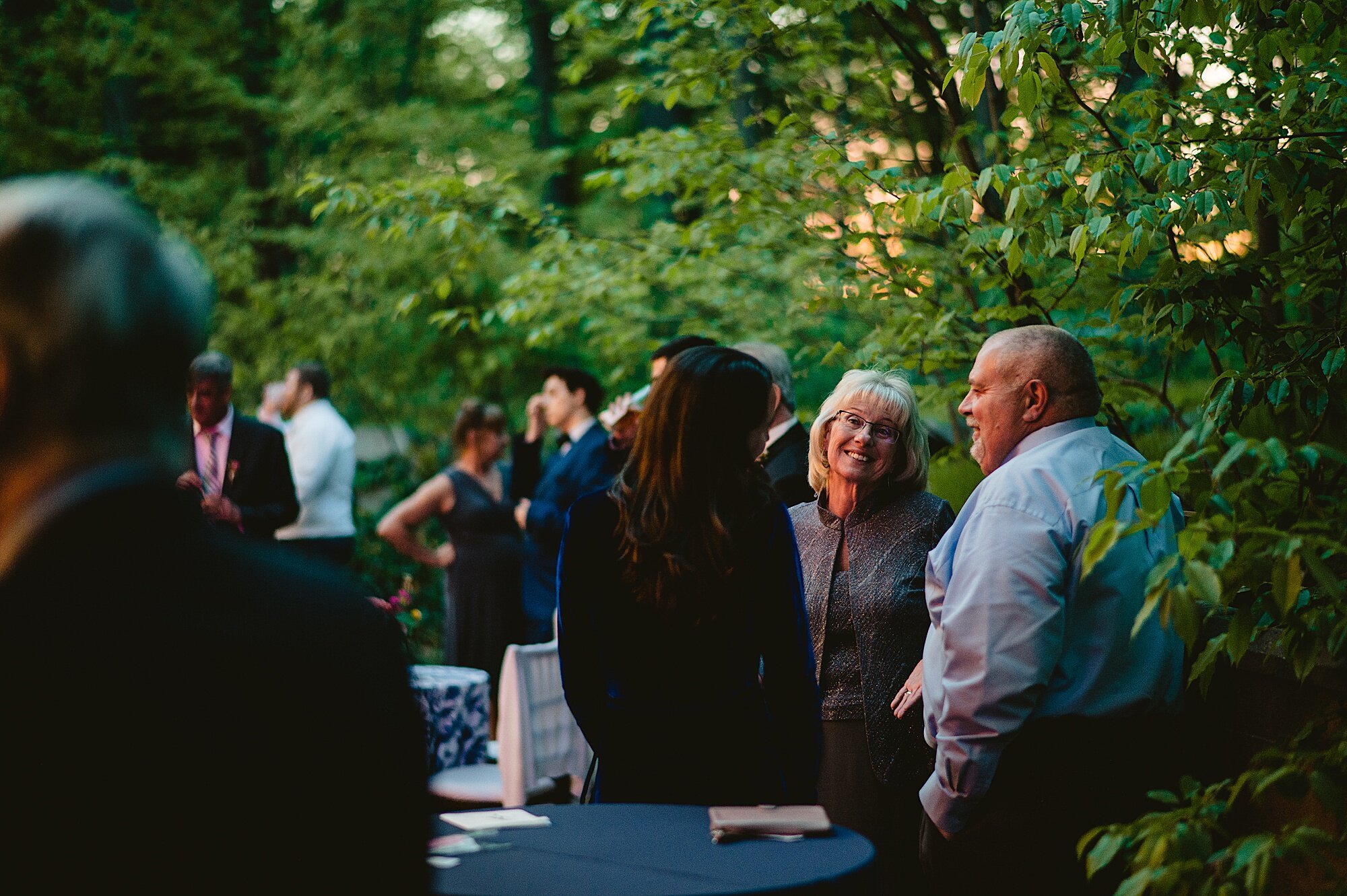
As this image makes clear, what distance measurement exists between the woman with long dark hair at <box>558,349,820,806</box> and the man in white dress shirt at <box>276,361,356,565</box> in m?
4.87

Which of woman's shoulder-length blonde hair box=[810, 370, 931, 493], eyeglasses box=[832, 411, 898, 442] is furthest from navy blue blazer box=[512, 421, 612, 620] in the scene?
eyeglasses box=[832, 411, 898, 442]

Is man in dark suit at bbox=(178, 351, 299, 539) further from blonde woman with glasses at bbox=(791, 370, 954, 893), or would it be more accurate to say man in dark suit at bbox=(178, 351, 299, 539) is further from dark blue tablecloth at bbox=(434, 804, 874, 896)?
dark blue tablecloth at bbox=(434, 804, 874, 896)

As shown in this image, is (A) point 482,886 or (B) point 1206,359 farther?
(B) point 1206,359

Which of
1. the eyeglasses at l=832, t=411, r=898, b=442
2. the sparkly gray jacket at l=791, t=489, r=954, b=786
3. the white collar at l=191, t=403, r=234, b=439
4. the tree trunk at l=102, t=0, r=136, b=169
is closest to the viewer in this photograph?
the sparkly gray jacket at l=791, t=489, r=954, b=786

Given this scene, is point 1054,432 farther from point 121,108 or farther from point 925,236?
point 121,108

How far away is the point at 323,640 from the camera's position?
3.78ft

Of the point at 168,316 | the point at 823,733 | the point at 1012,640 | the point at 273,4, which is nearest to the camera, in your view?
the point at 168,316

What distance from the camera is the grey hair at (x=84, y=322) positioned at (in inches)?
43.7

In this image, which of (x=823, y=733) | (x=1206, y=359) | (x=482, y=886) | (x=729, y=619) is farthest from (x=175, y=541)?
(x=1206, y=359)

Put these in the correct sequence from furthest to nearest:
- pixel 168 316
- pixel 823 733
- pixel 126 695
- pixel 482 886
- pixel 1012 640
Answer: pixel 823 733
pixel 1012 640
pixel 482 886
pixel 168 316
pixel 126 695

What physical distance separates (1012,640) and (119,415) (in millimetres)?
2028

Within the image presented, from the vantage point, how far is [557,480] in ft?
20.4

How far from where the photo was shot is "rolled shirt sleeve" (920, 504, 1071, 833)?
262cm

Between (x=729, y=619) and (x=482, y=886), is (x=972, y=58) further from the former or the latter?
(x=482, y=886)
